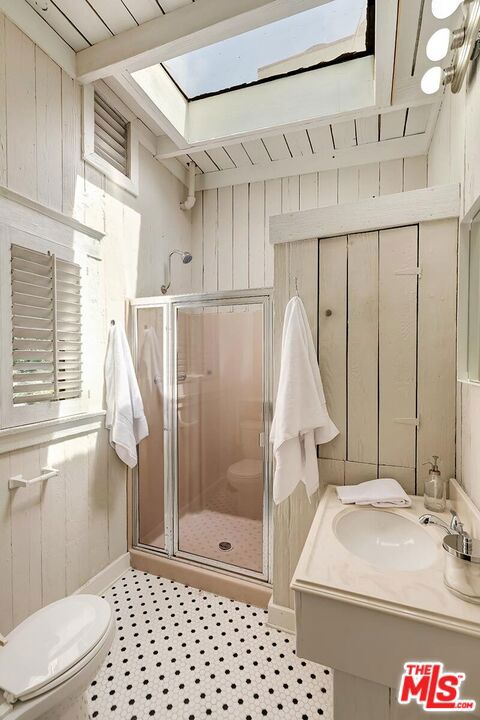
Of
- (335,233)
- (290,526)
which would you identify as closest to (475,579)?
(290,526)

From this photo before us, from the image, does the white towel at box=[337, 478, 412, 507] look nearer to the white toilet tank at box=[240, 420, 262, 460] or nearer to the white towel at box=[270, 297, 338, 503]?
the white towel at box=[270, 297, 338, 503]

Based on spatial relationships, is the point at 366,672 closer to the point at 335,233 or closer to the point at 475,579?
the point at 475,579

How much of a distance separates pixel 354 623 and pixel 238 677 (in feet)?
2.99

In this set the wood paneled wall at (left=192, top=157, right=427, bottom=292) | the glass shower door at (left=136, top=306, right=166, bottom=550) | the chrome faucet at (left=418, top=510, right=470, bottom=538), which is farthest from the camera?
the wood paneled wall at (left=192, top=157, right=427, bottom=292)

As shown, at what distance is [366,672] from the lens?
2.74ft

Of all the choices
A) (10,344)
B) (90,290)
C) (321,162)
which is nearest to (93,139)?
(90,290)

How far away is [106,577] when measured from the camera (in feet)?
6.41

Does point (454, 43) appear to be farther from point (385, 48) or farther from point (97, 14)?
point (97, 14)

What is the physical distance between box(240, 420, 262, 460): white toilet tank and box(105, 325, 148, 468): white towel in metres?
0.62

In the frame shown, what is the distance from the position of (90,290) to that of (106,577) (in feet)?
5.31

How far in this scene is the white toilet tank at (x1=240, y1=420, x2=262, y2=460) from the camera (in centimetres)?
191

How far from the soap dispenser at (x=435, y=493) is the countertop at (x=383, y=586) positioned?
196mm

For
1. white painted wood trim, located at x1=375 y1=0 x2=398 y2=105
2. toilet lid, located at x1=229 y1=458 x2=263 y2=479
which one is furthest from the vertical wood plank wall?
white painted wood trim, located at x1=375 y1=0 x2=398 y2=105

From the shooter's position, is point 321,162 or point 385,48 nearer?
point 385,48
